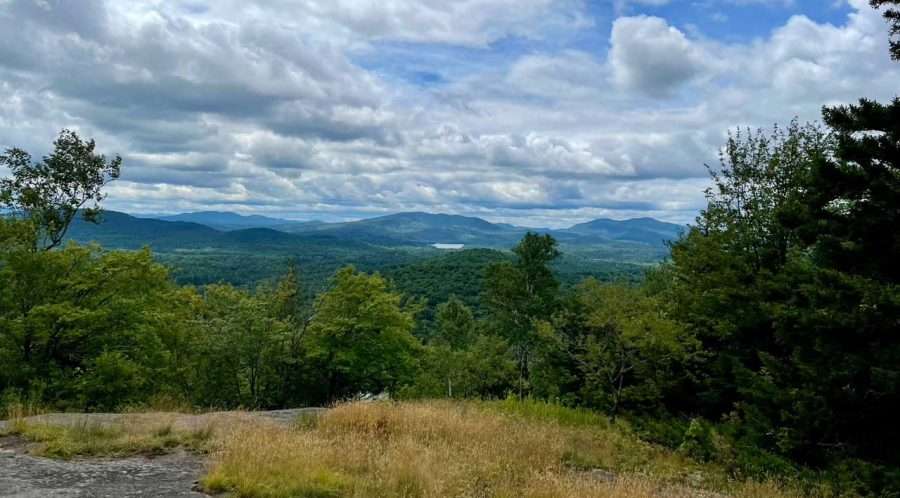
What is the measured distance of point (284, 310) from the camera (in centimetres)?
3778

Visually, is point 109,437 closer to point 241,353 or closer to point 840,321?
point 840,321

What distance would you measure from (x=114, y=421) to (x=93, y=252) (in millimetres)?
13267

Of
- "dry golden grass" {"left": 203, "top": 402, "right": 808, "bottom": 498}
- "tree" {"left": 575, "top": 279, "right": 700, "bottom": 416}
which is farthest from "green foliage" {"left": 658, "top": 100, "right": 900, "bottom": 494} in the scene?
"dry golden grass" {"left": 203, "top": 402, "right": 808, "bottom": 498}

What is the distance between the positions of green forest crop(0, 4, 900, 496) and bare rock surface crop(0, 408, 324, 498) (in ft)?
31.2

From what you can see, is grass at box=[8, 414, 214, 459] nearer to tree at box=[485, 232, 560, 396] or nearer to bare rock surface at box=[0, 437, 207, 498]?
bare rock surface at box=[0, 437, 207, 498]

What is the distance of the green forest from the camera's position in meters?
12.4

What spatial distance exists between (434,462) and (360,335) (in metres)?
23.4

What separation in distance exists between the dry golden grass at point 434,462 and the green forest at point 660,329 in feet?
11.5

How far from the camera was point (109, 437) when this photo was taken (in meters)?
8.34

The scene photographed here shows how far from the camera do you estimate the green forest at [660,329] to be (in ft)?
40.8

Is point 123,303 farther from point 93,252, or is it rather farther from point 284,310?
point 284,310

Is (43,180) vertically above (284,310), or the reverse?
(43,180)

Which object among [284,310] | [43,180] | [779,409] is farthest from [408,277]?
[779,409]

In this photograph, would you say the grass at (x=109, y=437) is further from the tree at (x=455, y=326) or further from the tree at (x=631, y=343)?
the tree at (x=455, y=326)
